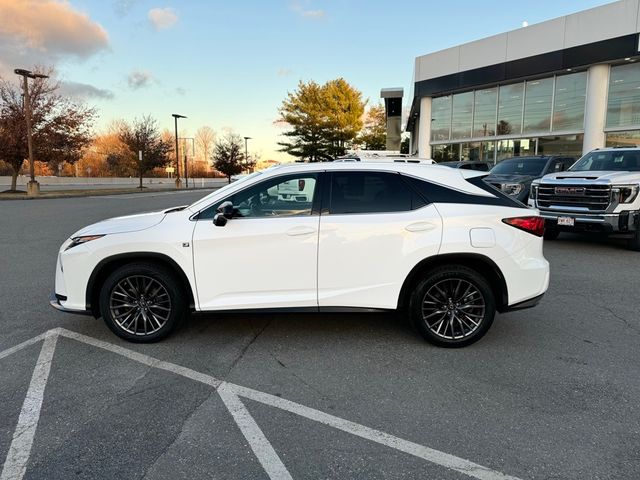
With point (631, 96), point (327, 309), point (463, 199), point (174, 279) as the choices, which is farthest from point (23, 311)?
point (631, 96)

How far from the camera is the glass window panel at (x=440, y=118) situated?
2503 cm

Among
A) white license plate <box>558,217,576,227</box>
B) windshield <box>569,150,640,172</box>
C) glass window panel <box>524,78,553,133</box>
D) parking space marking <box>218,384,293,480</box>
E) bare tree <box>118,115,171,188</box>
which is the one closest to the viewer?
parking space marking <box>218,384,293,480</box>

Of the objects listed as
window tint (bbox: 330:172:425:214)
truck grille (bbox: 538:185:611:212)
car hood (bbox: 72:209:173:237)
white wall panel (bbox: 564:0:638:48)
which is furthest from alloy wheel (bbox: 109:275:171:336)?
white wall panel (bbox: 564:0:638:48)

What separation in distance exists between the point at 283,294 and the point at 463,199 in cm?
192

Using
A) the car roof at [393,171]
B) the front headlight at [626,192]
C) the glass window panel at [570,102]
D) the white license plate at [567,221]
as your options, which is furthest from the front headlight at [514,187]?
the glass window panel at [570,102]

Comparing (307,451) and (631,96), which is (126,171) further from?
(307,451)

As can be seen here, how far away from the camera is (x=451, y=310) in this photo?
4.33 meters

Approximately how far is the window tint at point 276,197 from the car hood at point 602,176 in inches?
280

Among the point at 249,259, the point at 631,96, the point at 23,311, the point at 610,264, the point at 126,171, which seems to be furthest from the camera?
the point at 126,171

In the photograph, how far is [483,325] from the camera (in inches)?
170

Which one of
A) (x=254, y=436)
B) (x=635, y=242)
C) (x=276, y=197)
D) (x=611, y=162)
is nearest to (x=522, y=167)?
(x=611, y=162)

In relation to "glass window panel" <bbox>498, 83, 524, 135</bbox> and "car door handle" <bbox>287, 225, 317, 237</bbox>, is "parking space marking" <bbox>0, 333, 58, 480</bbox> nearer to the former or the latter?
"car door handle" <bbox>287, 225, 317, 237</bbox>

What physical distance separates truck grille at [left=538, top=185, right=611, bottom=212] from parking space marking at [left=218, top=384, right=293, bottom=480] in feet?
27.5

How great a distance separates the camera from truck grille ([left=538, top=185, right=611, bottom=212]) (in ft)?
29.1
